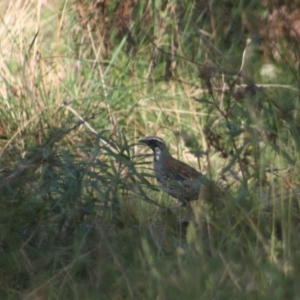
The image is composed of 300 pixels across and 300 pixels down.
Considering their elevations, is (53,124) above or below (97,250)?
above

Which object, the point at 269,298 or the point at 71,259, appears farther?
the point at 71,259

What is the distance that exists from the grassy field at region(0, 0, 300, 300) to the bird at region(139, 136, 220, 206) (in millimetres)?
87

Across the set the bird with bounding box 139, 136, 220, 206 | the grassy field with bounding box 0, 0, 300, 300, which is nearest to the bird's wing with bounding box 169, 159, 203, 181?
the bird with bounding box 139, 136, 220, 206

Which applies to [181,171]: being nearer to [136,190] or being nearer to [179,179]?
[179,179]

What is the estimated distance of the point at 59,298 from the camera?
16.9 feet

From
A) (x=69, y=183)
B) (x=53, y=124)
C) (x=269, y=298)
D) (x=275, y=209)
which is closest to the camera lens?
(x=269, y=298)

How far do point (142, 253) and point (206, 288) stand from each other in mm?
918

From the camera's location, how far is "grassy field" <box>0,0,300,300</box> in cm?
505

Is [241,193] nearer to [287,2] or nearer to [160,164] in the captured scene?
[160,164]

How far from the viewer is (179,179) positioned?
7137 mm

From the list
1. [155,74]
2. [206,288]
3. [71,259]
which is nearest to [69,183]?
[71,259]

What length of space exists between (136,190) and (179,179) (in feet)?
4.47

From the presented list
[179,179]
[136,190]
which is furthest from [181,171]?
[136,190]

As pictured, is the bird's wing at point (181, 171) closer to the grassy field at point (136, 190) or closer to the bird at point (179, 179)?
the bird at point (179, 179)
